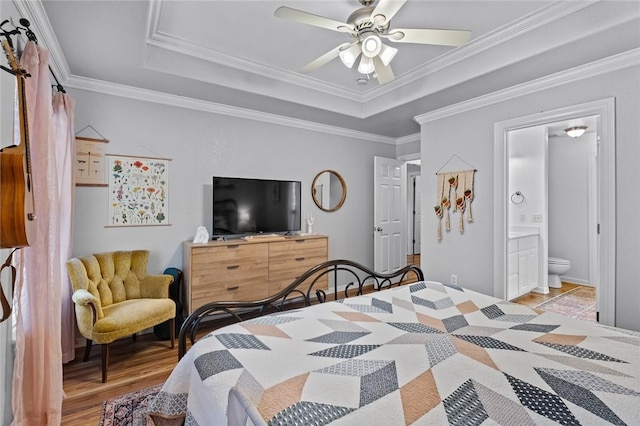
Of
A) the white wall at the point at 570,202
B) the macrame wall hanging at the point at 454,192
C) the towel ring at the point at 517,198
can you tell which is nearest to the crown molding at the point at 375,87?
the macrame wall hanging at the point at 454,192

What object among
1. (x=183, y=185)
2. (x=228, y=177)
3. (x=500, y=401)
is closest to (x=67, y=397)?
(x=183, y=185)

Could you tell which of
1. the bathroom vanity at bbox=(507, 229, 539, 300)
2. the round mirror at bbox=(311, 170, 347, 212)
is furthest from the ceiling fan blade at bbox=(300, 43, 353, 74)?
the bathroom vanity at bbox=(507, 229, 539, 300)

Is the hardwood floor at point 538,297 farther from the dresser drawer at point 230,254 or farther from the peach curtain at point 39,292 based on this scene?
the peach curtain at point 39,292

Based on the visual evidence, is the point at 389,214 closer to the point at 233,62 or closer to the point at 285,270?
the point at 285,270

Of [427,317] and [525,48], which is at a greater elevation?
[525,48]

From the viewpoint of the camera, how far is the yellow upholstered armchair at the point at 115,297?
2344 mm

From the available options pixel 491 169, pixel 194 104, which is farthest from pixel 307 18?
pixel 491 169

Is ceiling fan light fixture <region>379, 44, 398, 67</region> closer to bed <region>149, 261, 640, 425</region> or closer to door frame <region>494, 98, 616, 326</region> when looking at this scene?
bed <region>149, 261, 640, 425</region>

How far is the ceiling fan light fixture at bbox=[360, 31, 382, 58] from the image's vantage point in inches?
75.0

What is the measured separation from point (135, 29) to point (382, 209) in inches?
151

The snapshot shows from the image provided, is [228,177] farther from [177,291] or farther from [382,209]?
[382,209]

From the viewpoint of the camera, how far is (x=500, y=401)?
0.94 metres

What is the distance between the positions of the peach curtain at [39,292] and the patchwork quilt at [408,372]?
937mm

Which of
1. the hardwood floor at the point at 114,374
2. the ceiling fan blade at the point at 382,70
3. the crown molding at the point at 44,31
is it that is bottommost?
the hardwood floor at the point at 114,374
